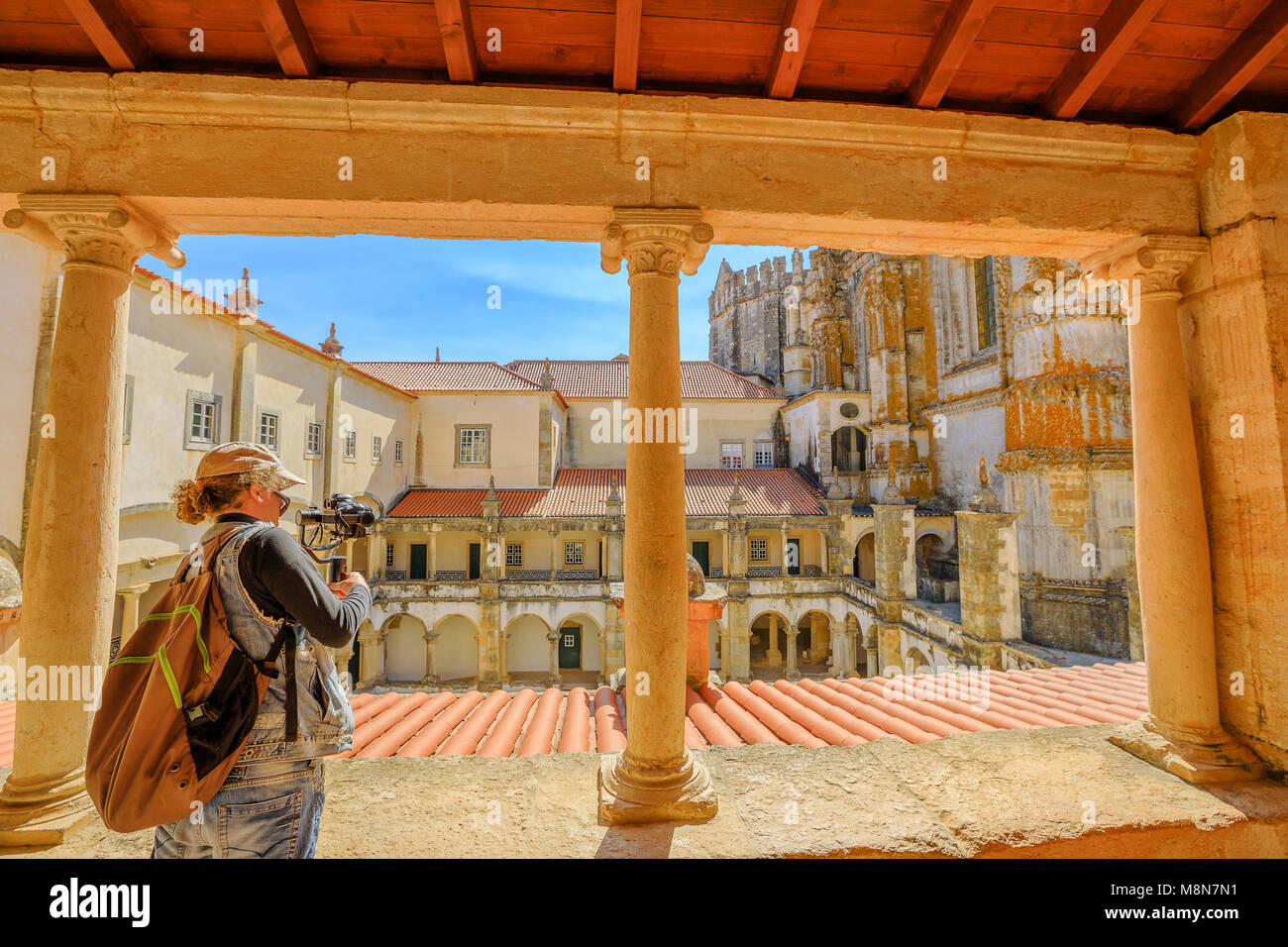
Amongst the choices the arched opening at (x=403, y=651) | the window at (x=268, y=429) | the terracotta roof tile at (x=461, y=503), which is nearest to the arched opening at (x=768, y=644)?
the terracotta roof tile at (x=461, y=503)

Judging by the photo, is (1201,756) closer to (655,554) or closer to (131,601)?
(655,554)

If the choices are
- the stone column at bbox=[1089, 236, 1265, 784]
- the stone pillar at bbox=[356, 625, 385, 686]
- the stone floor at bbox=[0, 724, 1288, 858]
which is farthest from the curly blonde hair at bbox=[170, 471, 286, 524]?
the stone pillar at bbox=[356, 625, 385, 686]

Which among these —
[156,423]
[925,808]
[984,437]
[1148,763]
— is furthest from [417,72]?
[984,437]

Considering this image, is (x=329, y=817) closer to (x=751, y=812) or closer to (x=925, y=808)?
(x=751, y=812)

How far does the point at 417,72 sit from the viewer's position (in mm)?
2908

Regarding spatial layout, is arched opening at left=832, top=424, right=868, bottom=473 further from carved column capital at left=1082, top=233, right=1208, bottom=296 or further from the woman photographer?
the woman photographer

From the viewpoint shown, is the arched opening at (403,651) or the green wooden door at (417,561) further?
the green wooden door at (417,561)

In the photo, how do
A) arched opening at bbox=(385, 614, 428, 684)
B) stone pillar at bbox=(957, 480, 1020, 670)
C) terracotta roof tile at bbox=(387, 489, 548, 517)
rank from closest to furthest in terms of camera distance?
stone pillar at bbox=(957, 480, 1020, 670)
arched opening at bbox=(385, 614, 428, 684)
terracotta roof tile at bbox=(387, 489, 548, 517)

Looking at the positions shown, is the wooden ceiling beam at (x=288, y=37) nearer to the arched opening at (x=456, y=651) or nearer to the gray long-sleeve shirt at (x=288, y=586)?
the gray long-sleeve shirt at (x=288, y=586)

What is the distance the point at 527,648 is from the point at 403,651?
453cm

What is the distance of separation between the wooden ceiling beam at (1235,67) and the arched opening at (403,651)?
2178 cm

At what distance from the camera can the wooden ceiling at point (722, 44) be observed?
2.59 metres

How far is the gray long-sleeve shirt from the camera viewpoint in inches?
69.7

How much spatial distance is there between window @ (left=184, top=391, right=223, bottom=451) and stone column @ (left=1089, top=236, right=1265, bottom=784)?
1499 centimetres
